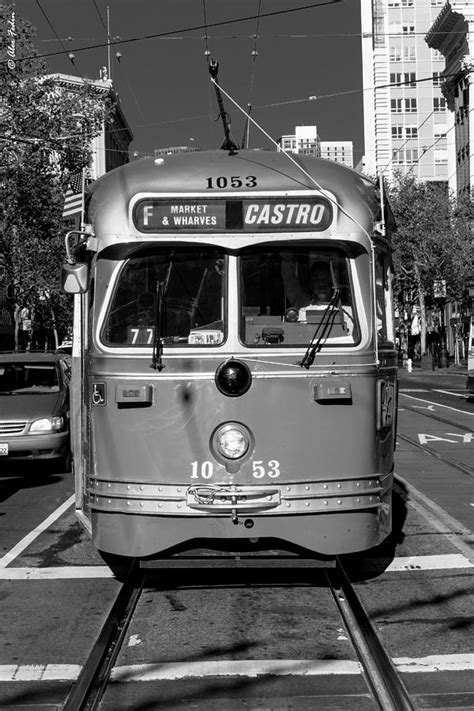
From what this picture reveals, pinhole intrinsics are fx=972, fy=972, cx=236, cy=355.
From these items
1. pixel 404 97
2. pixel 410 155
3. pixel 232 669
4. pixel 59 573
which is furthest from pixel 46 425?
pixel 410 155

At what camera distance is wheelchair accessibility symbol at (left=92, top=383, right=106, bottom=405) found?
252 inches

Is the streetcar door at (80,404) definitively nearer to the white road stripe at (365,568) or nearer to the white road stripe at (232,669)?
the white road stripe at (365,568)

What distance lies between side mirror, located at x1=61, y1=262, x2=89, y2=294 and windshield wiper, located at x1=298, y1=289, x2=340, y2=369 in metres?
1.54

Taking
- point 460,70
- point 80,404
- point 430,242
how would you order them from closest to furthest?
point 80,404 → point 430,242 → point 460,70

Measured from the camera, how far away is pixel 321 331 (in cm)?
639

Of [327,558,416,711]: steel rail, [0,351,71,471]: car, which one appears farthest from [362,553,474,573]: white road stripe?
[0,351,71,471]: car

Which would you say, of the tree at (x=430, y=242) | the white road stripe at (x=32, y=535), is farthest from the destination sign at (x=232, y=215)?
the tree at (x=430, y=242)

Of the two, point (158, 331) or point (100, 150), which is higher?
point (100, 150)

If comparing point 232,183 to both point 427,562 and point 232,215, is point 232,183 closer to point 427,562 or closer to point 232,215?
point 232,215

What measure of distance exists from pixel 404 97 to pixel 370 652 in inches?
3696

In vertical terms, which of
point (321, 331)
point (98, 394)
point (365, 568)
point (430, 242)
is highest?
point (430, 242)

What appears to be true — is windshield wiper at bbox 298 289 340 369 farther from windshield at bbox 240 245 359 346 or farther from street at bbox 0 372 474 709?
street at bbox 0 372 474 709

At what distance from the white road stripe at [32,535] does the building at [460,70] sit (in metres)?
56.2

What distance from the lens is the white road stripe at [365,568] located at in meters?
7.55
